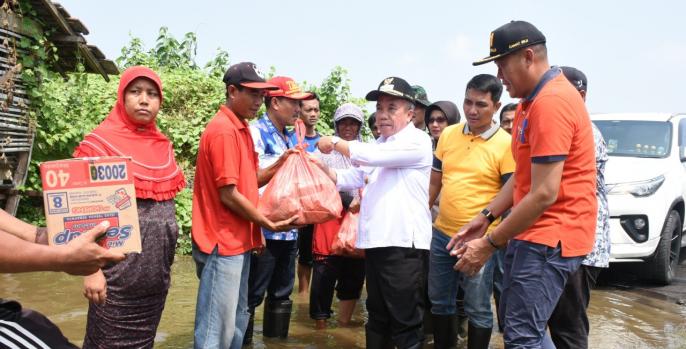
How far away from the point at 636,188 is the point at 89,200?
6.68 meters

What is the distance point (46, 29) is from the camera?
25.3ft

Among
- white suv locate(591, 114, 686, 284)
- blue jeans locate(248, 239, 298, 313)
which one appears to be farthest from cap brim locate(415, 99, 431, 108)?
white suv locate(591, 114, 686, 284)

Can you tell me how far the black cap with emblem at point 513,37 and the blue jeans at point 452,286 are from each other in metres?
1.77

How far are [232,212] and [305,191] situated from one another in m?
0.58

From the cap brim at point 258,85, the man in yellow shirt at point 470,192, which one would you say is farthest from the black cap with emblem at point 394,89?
the cap brim at point 258,85

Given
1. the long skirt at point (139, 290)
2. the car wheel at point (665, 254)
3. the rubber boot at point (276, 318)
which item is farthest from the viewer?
the car wheel at point (665, 254)

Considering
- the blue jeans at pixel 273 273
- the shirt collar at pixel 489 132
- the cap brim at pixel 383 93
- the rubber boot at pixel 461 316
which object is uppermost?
the cap brim at pixel 383 93

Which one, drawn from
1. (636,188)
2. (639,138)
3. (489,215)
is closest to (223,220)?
(489,215)

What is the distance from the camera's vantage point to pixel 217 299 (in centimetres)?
349

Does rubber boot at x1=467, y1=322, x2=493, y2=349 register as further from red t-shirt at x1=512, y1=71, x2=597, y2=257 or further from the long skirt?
the long skirt

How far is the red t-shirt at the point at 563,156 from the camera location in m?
2.82

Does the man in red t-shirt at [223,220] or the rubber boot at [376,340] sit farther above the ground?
the man in red t-shirt at [223,220]

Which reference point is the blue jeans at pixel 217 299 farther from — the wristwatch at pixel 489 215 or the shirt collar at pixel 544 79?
the shirt collar at pixel 544 79

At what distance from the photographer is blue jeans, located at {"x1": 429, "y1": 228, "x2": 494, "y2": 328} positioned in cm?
436
